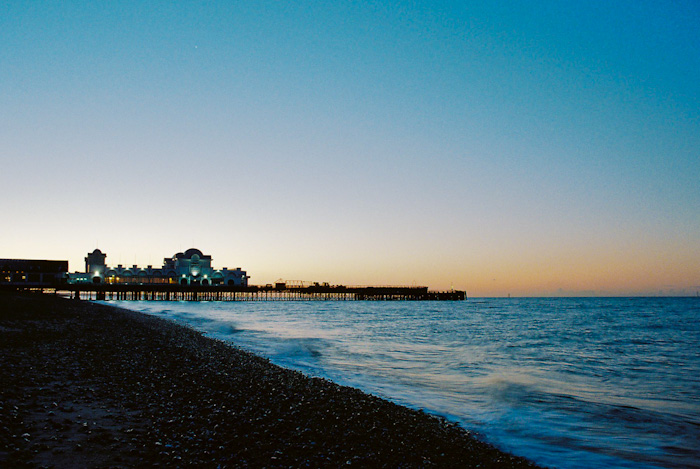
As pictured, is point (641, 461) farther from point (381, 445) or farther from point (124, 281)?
point (124, 281)

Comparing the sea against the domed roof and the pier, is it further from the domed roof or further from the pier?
the domed roof

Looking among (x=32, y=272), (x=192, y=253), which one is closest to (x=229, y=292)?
(x=192, y=253)

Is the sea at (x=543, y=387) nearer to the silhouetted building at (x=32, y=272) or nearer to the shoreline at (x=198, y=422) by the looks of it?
the shoreline at (x=198, y=422)

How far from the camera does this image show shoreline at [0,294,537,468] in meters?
5.62

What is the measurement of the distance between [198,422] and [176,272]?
380 ft

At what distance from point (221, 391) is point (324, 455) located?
165 inches

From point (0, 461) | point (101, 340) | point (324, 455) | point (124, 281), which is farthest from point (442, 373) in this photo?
point (124, 281)

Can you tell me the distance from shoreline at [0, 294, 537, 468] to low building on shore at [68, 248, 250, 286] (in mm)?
107014

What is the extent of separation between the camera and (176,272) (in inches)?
4537

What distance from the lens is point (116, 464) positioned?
519cm

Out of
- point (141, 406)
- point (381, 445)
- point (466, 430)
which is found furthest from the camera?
point (466, 430)

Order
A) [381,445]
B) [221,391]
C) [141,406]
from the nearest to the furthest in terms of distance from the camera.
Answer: [381,445]
[141,406]
[221,391]

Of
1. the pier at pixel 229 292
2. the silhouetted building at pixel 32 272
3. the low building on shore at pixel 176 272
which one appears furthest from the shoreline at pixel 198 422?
the low building on shore at pixel 176 272

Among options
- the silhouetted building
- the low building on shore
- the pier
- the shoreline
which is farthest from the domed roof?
the shoreline
